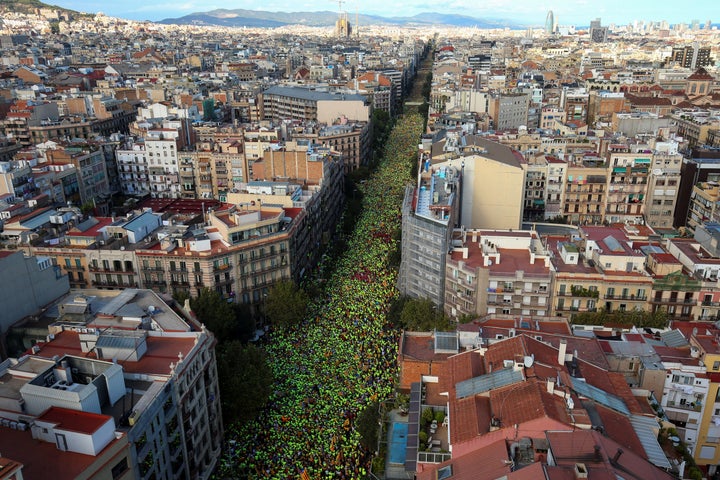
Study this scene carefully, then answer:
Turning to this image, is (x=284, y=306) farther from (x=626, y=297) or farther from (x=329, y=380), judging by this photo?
(x=626, y=297)

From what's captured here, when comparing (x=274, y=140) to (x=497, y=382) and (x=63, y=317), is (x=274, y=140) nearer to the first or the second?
(x=63, y=317)

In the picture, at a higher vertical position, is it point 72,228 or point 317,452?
point 72,228

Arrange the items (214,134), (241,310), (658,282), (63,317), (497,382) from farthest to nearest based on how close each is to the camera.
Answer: (214,134) → (241,310) → (658,282) → (63,317) → (497,382)

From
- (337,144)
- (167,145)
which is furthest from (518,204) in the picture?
(167,145)

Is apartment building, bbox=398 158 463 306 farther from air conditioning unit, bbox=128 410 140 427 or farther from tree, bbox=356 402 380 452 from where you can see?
air conditioning unit, bbox=128 410 140 427

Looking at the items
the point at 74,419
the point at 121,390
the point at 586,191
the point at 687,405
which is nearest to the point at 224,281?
the point at 121,390

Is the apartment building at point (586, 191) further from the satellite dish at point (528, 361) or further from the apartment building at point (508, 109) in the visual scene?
the satellite dish at point (528, 361)

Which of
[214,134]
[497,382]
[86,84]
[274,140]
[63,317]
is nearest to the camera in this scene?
[497,382]
